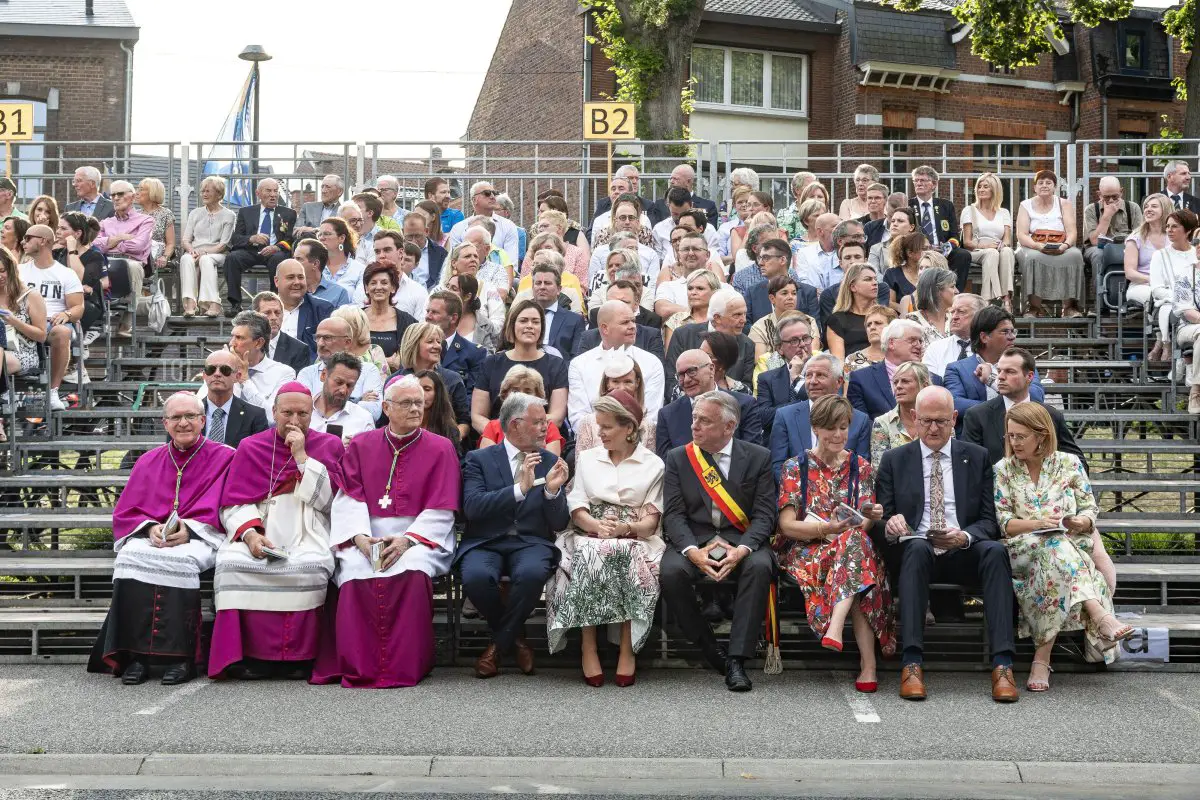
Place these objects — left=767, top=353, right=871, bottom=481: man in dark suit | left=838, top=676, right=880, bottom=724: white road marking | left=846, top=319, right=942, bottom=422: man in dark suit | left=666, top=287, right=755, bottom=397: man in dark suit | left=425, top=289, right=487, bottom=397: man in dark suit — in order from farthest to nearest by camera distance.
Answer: left=425, top=289, right=487, bottom=397: man in dark suit < left=666, top=287, right=755, bottom=397: man in dark suit < left=846, top=319, right=942, bottom=422: man in dark suit < left=767, top=353, right=871, bottom=481: man in dark suit < left=838, top=676, right=880, bottom=724: white road marking

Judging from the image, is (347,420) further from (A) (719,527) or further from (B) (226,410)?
(A) (719,527)

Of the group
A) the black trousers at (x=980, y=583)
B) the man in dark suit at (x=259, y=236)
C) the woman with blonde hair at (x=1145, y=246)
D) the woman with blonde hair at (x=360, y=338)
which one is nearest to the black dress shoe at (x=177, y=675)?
the woman with blonde hair at (x=360, y=338)

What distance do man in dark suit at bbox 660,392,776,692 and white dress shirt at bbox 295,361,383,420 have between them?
228cm

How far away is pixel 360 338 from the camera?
10.2 meters

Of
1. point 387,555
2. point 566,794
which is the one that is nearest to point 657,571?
point 387,555

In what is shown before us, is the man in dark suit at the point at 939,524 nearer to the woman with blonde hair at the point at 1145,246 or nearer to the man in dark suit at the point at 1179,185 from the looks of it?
the woman with blonde hair at the point at 1145,246

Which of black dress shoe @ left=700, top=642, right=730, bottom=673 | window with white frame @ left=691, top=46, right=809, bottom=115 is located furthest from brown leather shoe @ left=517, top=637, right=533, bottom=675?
window with white frame @ left=691, top=46, right=809, bottom=115

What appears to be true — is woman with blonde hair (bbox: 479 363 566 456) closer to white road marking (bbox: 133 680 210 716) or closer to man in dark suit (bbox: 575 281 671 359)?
man in dark suit (bbox: 575 281 671 359)

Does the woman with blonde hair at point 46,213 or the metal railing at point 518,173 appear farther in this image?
the metal railing at point 518,173

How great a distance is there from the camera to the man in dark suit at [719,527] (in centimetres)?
837

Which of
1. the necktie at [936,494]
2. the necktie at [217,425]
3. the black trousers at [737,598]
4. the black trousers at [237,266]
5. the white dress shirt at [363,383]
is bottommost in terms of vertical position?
the black trousers at [737,598]

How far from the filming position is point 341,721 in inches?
295

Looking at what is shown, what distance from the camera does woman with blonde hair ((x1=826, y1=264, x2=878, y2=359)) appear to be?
35.9ft

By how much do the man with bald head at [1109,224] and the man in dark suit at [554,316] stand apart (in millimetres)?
6173
